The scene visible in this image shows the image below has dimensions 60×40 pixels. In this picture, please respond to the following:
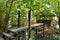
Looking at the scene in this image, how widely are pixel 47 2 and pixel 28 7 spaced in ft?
1.20

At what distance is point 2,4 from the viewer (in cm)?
470

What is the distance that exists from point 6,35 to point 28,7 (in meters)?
1.27

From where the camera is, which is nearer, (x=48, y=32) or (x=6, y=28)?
(x=6, y=28)

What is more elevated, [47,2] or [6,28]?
[47,2]

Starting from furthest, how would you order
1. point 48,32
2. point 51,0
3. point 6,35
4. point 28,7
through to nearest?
point 48,32, point 6,35, point 51,0, point 28,7

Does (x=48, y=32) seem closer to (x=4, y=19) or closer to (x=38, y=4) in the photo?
(x=4, y=19)

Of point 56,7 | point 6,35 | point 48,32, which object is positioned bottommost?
point 48,32

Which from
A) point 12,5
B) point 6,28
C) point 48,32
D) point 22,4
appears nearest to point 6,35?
point 6,28

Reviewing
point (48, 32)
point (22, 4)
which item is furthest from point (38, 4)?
point (48, 32)

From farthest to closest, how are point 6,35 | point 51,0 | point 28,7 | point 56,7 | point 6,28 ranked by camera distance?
point 6,28 → point 6,35 → point 56,7 → point 51,0 → point 28,7

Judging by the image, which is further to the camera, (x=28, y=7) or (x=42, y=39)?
(x=42, y=39)

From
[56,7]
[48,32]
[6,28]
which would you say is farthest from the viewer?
[48,32]

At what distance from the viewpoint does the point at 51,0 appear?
3627 mm

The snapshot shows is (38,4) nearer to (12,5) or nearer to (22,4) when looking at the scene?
(22,4)
